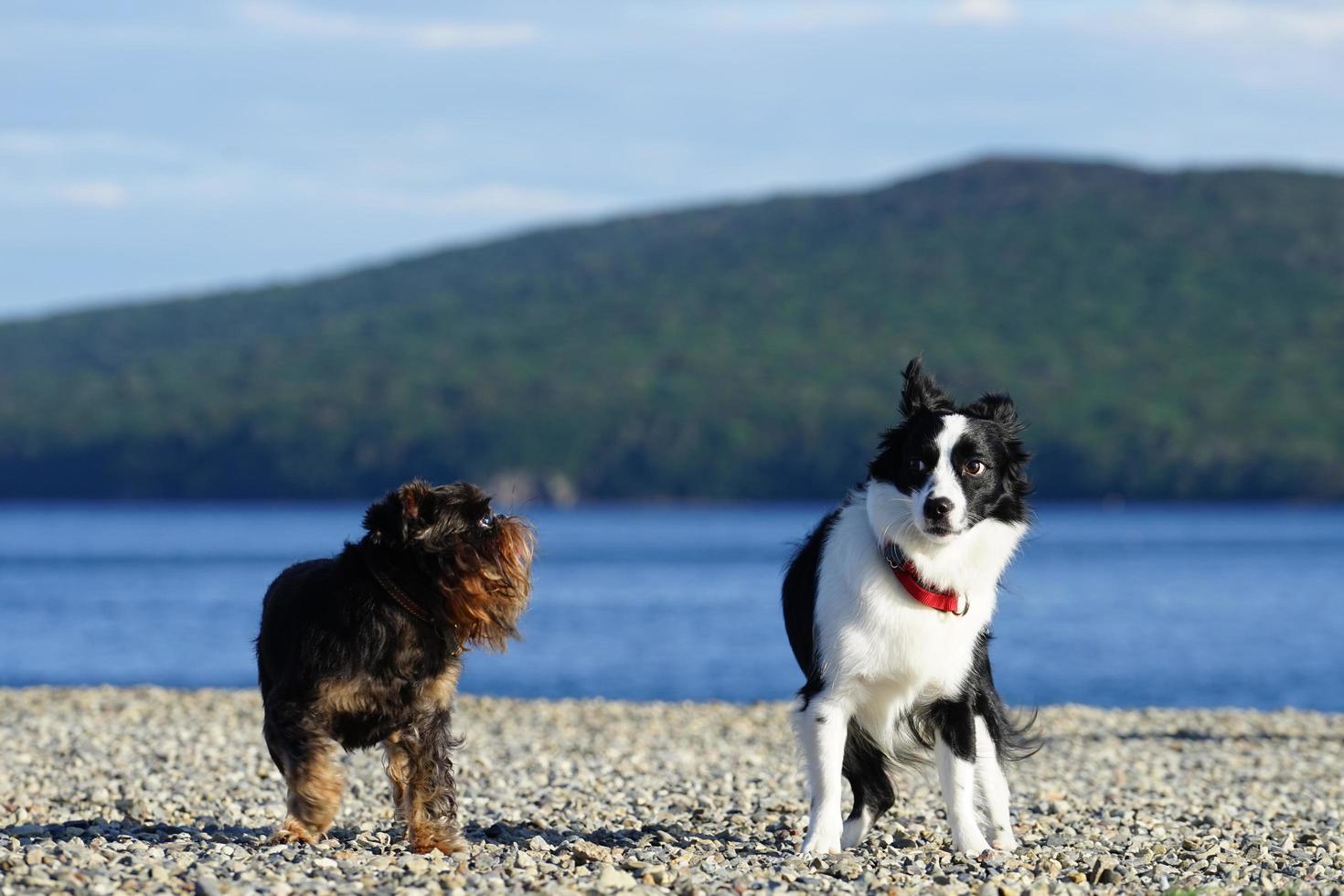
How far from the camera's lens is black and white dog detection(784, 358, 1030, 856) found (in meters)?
8.73

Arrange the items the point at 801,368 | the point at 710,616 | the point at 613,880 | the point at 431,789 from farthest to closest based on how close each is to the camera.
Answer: the point at 801,368, the point at 710,616, the point at 431,789, the point at 613,880

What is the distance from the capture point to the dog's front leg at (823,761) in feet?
29.8

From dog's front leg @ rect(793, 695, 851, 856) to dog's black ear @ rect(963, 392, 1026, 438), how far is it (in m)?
1.58

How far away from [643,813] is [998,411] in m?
3.92

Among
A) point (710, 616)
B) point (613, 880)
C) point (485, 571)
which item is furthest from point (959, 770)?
point (710, 616)

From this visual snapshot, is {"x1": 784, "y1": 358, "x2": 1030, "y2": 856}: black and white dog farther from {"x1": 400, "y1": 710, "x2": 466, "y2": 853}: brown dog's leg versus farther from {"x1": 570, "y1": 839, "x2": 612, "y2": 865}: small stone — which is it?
{"x1": 400, "y1": 710, "x2": 466, "y2": 853}: brown dog's leg

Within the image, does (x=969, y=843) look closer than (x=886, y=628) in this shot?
No

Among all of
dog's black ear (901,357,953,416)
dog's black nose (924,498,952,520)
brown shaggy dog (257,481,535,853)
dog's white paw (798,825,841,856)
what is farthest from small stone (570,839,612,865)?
dog's black ear (901,357,953,416)

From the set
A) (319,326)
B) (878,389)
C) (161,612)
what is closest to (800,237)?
(878,389)

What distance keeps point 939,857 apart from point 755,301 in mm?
174618

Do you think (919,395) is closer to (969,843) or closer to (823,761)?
(823,761)

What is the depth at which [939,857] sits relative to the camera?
919 cm

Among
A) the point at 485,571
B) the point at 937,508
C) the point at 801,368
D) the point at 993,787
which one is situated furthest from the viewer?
the point at 801,368

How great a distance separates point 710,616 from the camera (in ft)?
169
